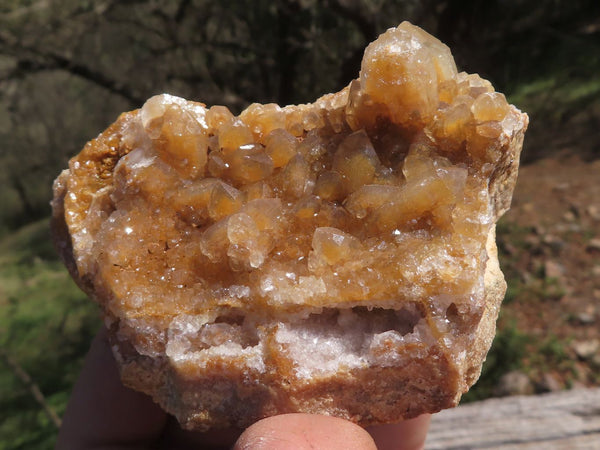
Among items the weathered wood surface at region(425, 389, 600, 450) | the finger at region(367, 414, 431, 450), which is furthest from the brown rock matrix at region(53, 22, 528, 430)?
the weathered wood surface at region(425, 389, 600, 450)

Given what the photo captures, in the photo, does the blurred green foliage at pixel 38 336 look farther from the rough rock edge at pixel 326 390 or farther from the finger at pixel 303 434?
the finger at pixel 303 434

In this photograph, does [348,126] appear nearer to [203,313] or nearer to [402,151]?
[402,151]

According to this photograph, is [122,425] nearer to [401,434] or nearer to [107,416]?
[107,416]

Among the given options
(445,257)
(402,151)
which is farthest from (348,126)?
(445,257)

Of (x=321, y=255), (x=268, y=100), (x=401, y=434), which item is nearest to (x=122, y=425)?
(x=401, y=434)

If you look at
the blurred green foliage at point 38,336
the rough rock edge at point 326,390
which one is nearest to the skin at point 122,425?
the rough rock edge at point 326,390

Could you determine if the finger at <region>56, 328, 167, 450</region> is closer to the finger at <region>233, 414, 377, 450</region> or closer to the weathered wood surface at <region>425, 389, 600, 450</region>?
the finger at <region>233, 414, 377, 450</region>

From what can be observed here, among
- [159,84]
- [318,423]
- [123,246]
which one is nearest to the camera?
[318,423]
